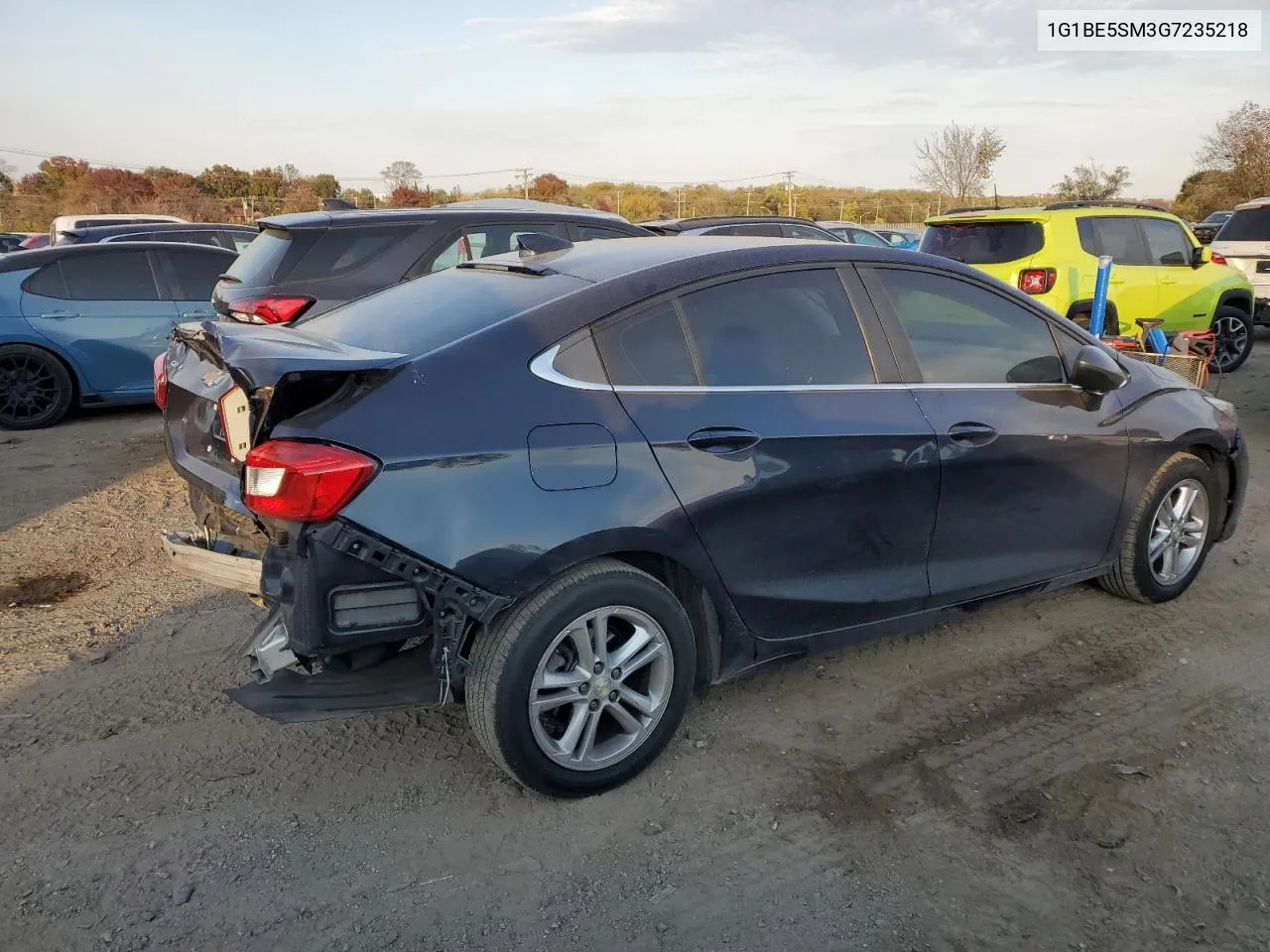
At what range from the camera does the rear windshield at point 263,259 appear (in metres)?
6.34

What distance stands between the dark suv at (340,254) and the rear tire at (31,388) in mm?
2718

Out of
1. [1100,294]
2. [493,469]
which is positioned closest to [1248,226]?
[1100,294]

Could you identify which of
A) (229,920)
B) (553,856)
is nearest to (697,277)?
(553,856)

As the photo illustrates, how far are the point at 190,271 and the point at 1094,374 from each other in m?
7.96

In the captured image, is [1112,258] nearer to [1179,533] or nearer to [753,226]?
[753,226]

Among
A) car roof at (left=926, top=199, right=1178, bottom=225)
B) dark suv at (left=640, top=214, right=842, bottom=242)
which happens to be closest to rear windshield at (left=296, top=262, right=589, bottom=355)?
car roof at (left=926, top=199, right=1178, bottom=225)

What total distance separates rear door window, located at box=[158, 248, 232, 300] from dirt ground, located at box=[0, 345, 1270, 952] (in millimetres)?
5223

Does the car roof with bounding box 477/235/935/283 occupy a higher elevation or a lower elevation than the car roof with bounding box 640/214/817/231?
lower

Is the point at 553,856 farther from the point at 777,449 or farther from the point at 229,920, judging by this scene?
the point at 777,449

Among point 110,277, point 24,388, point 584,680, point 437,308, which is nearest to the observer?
point 584,680

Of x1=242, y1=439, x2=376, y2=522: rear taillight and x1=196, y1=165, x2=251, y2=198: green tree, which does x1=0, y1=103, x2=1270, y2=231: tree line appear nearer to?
x1=196, y1=165, x2=251, y2=198: green tree

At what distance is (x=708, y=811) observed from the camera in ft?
9.88

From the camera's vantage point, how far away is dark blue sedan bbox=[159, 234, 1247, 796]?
266cm

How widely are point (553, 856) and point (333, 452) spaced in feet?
4.30
